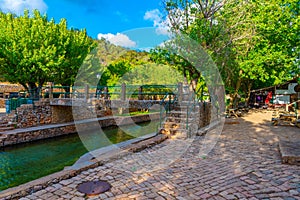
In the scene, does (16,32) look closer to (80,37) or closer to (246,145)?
(80,37)

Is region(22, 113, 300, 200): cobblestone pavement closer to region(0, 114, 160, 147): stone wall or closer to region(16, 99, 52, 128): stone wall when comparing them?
region(0, 114, 160, 147): stone wall

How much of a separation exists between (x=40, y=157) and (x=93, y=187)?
5889 millimetres

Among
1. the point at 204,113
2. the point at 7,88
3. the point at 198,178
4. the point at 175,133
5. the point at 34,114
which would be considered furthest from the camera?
the point at 7,88

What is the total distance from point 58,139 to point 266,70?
12739 millimetres

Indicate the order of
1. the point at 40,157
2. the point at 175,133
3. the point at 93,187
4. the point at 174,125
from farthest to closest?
the point at 40,157 → the point at 174,125 → the point at 175,133 → the point at 93,187

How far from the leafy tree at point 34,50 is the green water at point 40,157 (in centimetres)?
559

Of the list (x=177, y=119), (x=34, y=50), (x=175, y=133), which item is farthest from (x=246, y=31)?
(x=34, y=50)

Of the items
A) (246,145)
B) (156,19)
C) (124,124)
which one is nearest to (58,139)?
(124,124)

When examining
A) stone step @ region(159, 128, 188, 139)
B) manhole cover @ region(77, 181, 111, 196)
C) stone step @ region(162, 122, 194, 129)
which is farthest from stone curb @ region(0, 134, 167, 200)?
stone step @ region(162, 122, 194, 129)

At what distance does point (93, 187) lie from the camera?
3.97 metres

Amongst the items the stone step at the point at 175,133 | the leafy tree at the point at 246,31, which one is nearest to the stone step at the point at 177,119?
the stone step at the point at 175,133

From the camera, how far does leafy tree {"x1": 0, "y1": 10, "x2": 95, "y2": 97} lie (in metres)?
16.2

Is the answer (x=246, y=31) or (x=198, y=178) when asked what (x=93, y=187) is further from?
(x=246, y=31)

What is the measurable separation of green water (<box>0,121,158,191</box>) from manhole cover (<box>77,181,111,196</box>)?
2964 millimetres
